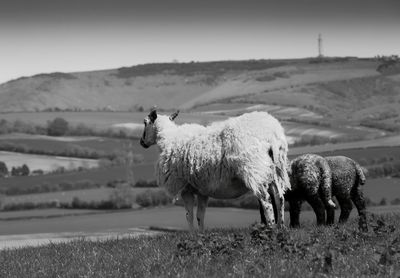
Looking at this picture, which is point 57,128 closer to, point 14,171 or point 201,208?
point 14,171

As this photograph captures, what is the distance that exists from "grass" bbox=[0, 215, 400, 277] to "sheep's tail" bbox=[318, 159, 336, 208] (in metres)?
4.15

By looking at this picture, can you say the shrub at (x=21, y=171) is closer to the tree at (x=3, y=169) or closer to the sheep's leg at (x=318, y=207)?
the tree at (x=3, y=169)

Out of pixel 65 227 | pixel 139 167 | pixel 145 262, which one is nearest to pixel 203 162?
pixel 145 262

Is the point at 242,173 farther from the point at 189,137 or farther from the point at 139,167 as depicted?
the point at 139,167

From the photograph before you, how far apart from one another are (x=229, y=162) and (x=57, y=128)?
44869 mm

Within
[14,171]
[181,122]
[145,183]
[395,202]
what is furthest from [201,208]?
[181,122]

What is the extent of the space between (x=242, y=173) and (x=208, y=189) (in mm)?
995

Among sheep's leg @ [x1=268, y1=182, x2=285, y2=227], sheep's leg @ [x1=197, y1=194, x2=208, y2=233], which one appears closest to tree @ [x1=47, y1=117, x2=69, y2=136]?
sheep's leg @ [x1=197, y1=194, x2=208, y2=233]

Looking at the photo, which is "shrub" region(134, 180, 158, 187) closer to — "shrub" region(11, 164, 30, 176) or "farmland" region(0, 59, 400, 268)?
"farmland" region(0, 59, 400, 268)

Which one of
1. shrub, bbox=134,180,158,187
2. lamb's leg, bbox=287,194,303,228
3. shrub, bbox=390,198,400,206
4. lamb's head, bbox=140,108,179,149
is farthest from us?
shrub, bbox=134,180,158,187

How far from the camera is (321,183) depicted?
57.0 ft

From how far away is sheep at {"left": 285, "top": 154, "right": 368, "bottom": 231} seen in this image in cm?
1719

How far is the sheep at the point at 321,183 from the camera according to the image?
17.2m

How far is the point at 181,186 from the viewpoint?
15.7 metres
